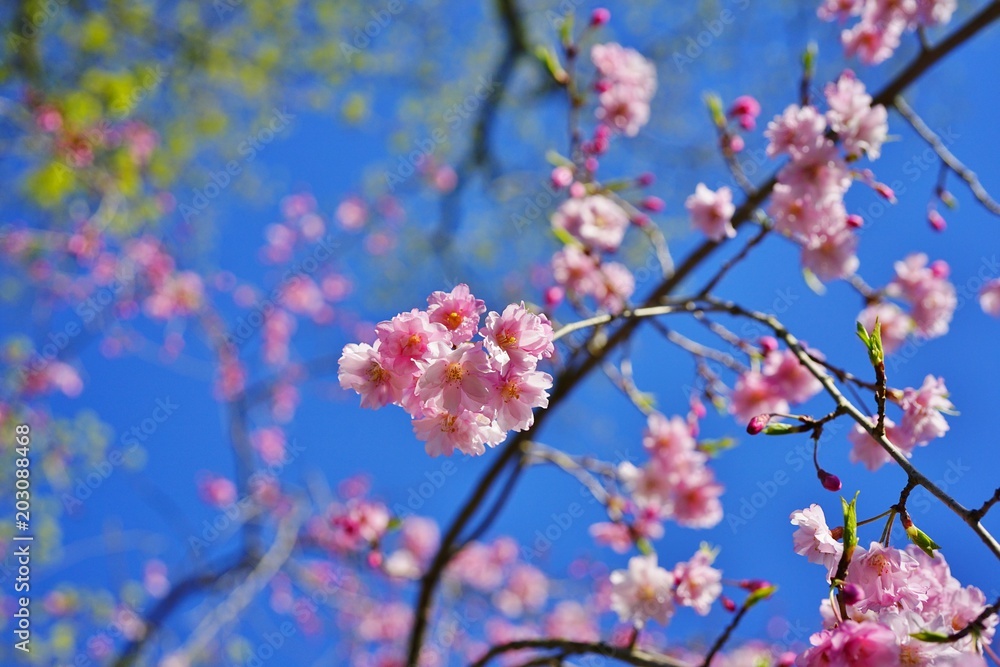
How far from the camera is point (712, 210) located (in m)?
2.41

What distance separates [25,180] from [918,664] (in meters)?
6.59

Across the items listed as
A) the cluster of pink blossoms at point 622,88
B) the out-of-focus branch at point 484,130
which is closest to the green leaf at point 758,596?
the cluster of pink blossoms at point 622,88

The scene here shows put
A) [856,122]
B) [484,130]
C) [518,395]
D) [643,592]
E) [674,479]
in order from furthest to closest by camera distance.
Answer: [484,130]
[674,479]
[643,592]
[856,122]
[518,395]

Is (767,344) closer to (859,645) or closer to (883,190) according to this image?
(883,190)

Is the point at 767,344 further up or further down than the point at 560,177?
further down

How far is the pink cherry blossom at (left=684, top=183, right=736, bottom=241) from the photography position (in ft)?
7.75

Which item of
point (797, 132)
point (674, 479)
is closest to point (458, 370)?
point (797, 132)

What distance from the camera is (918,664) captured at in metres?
1.13

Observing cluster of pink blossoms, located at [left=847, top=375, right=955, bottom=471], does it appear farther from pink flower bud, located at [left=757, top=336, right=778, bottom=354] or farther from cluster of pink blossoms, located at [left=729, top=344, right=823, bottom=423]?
cluster of pink blossoms, located at [left=729, top=344, right=823, bottom=423]

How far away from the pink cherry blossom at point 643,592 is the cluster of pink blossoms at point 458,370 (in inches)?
47.6

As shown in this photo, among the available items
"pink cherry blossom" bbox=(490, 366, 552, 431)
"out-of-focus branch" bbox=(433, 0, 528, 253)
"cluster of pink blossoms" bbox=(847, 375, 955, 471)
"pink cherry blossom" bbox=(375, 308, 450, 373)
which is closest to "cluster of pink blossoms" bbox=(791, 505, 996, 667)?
"cluster of pink blossoms" bbox=(847, 375, 955, 471)

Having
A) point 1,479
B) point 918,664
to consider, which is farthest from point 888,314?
point 1,479

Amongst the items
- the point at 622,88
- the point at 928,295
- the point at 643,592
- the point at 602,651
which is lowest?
the point at 602,651

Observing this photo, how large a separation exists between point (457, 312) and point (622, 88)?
7.16 ft
